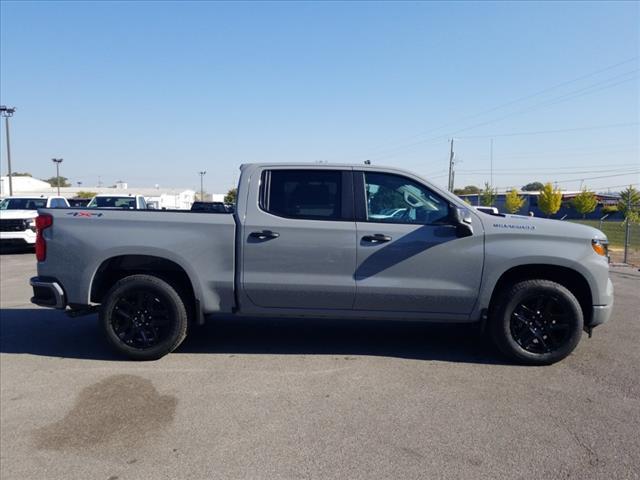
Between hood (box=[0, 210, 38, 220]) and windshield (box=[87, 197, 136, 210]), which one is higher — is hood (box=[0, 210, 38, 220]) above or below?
below

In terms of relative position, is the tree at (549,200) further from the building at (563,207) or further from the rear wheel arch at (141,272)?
the rear wheel arch at (141,272)

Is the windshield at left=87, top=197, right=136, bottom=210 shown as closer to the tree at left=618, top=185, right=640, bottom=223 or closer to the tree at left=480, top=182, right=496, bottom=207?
the tree at left=618, top=185, right=640, bottom=223

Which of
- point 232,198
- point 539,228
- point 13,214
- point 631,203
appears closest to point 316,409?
point 539,228

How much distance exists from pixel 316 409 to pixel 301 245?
1552 mm

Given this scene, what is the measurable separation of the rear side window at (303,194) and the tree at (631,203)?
44.7ft

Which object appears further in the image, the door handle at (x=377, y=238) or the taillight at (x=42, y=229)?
the taillight at (x=42, y=229)

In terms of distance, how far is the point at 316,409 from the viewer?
3.74 meters

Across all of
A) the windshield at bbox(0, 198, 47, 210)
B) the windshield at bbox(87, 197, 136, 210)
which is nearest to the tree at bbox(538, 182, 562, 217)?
the windshield at bbox(87, 197, 136, 210)

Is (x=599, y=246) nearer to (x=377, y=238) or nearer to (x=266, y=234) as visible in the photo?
(x=377, y=238)

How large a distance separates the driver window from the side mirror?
0.44 ft

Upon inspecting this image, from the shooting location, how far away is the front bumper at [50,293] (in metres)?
4.78

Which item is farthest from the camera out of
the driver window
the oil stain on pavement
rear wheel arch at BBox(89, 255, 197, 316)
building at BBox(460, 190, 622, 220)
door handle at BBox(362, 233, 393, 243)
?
building at BBox(460, 190, 622, 220)

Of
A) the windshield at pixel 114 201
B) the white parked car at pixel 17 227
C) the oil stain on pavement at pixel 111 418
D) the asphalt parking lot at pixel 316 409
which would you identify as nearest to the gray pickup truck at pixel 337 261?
the asphalt parking lot at pixel 316 409

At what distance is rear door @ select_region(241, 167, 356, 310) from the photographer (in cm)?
464
